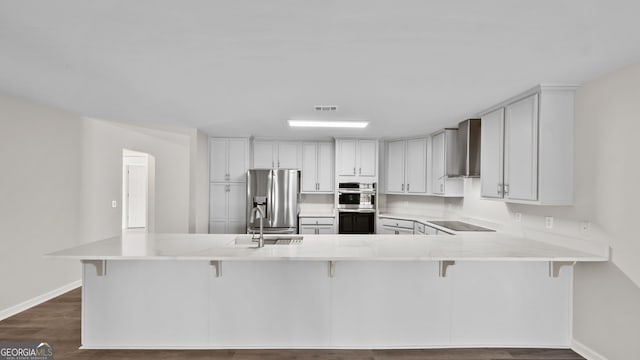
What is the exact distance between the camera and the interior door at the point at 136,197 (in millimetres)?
9117

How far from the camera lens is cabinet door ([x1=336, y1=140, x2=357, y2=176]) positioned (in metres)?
5.80

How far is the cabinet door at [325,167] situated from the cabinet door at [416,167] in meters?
1.33

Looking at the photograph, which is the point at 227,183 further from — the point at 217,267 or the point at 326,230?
the point at 217,267

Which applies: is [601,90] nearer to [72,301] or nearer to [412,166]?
[412,166]

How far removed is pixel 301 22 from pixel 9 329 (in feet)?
12.8

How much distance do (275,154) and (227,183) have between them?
972 millimetres

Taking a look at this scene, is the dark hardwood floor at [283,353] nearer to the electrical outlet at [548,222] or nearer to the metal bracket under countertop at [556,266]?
the metal bracket under countertop at [556,266]

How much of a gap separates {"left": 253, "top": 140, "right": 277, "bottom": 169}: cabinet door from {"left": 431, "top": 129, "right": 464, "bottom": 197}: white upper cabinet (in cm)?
272

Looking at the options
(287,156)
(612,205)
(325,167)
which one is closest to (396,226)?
(325,167)

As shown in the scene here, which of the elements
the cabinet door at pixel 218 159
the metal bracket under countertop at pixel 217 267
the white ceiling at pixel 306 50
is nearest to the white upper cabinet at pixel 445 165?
the white ceiling at pixel 306 50

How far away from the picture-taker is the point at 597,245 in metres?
2.62

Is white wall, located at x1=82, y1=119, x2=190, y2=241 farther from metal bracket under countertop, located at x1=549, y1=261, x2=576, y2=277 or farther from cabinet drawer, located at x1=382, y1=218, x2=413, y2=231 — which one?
metal bracket under countertop, located at x1=549, y1=261, x2=576, y2=277

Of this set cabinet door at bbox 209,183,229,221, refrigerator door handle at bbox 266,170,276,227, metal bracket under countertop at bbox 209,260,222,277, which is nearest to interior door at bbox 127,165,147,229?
cabinet door at bbox 209,183,229,221

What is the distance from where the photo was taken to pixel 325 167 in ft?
19.7
